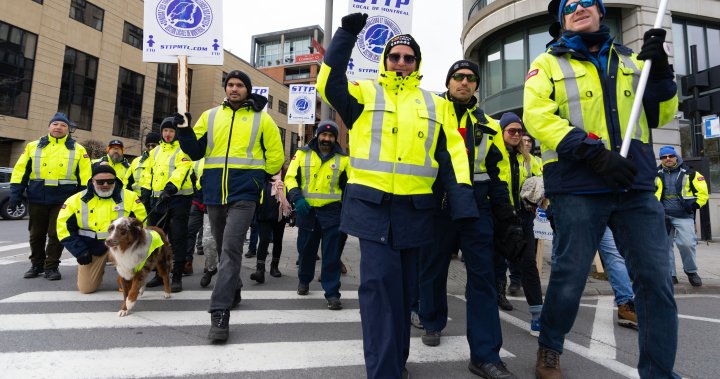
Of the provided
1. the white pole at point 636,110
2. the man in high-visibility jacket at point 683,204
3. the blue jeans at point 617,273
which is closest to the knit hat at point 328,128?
the blue jeans at point 617,273

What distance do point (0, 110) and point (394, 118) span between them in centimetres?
3154

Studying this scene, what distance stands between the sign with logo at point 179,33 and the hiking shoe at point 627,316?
539 cm

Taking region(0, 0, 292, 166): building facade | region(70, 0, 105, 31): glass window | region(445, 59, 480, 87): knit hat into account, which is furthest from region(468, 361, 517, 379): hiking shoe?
region(70, 0, 105, 31): glass window

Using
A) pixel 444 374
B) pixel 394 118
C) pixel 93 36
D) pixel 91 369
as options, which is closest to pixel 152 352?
pixel 91 369

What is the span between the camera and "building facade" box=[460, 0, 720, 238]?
44.9ft

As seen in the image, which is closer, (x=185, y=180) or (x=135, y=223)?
(x=135, y=223)

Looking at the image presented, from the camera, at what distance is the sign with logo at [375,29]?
625 centimetres

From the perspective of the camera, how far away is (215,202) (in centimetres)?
381

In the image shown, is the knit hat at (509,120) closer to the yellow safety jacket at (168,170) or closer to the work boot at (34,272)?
the yellow safety jacket at (168,170)

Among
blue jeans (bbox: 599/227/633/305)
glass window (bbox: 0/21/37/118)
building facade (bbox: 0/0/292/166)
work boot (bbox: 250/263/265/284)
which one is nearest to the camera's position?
blue jeans (bbox: 599/227/633/305)

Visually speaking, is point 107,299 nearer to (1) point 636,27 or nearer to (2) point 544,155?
(2) point 544,155

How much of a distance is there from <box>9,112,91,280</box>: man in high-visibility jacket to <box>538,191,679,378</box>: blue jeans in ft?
20.4

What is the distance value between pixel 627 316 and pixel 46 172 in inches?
293

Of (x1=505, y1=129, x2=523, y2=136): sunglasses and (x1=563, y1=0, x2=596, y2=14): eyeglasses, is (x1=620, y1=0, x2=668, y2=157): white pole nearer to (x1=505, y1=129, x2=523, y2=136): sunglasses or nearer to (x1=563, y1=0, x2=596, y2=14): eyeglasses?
(x1=563, y1=0, x2=596, y2=14): eyeglasses
